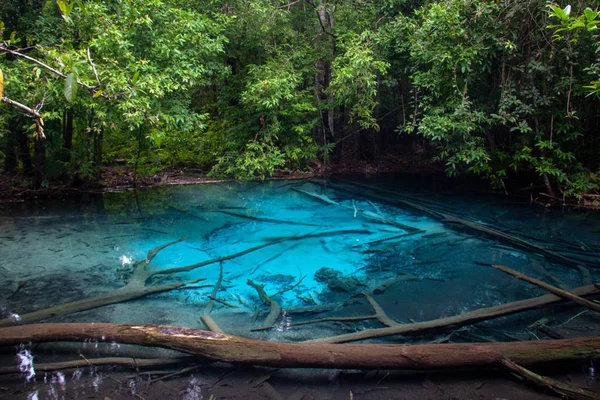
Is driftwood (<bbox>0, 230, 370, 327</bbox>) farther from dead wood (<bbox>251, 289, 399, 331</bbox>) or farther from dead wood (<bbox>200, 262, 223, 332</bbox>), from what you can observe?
dead wood (<bbox>251, 289, 399, 331</bbox>)

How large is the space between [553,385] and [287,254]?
136 inches

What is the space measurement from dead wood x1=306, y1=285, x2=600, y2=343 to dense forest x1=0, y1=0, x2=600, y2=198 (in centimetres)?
308

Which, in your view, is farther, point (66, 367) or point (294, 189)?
point (294, 189)

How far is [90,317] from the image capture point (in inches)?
144

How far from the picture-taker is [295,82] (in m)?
10.5

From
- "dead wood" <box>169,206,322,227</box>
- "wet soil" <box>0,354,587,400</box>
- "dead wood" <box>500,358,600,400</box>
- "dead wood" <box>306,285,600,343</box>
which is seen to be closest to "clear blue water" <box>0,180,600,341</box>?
"dead wood" <box>169,206,322,227</box>

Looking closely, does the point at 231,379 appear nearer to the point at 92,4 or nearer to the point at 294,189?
the point at 92,4

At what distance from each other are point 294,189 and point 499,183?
4.49 metres

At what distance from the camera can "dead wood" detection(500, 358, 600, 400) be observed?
241 centimetres

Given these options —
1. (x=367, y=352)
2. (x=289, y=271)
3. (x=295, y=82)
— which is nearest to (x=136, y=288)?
(x=289, y=271)

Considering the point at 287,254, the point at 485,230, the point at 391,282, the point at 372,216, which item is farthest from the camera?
the point at 372,216

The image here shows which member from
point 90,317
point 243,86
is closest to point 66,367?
point 90,317

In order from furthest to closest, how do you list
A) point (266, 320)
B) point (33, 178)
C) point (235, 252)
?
point (33, 178) < point (235, 252) < point (266, 320)

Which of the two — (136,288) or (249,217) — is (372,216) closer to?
(249,217)
